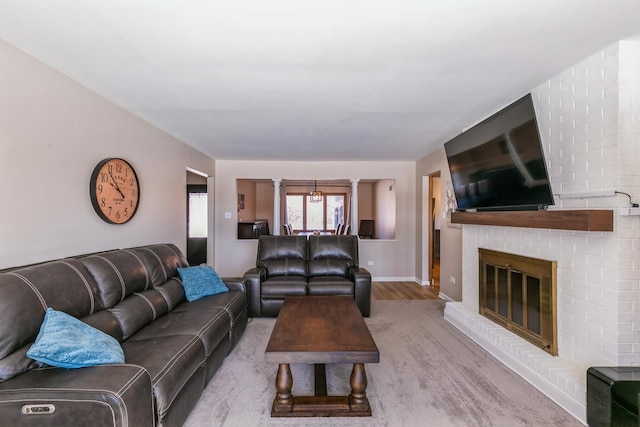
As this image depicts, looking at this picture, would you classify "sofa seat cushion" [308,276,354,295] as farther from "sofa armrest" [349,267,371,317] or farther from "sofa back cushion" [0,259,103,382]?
"sofa back cushion" [0,259,103,382]

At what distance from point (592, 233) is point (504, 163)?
80 cm

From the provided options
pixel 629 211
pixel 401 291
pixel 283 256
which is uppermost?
pixel 629 211

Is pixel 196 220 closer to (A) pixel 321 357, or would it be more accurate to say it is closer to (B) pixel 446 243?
(B) pixel 446 243

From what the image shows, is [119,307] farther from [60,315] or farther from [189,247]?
[189,247]

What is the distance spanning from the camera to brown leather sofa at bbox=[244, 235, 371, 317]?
3.86 m

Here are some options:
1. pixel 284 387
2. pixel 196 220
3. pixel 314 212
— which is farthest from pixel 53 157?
pixel 314 212

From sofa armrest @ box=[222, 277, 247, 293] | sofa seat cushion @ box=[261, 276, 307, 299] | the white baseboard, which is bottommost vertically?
the white baseboard

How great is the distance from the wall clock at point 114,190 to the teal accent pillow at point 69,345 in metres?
1.26

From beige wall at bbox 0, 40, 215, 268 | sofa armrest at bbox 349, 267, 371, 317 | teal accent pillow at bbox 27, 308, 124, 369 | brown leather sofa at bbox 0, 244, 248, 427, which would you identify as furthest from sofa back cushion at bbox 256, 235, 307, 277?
teal accent pillow at bbox 27, 308, 124, 369

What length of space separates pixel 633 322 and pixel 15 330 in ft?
11.2

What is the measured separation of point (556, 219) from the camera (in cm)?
213

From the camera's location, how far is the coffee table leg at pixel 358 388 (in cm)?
200

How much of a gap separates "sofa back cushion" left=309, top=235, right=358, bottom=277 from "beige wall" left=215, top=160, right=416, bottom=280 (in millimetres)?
1642

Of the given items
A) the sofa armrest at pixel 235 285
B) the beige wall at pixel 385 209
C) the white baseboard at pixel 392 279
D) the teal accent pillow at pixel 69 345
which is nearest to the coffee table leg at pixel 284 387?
the teal accent pillow at pixel 69 345
